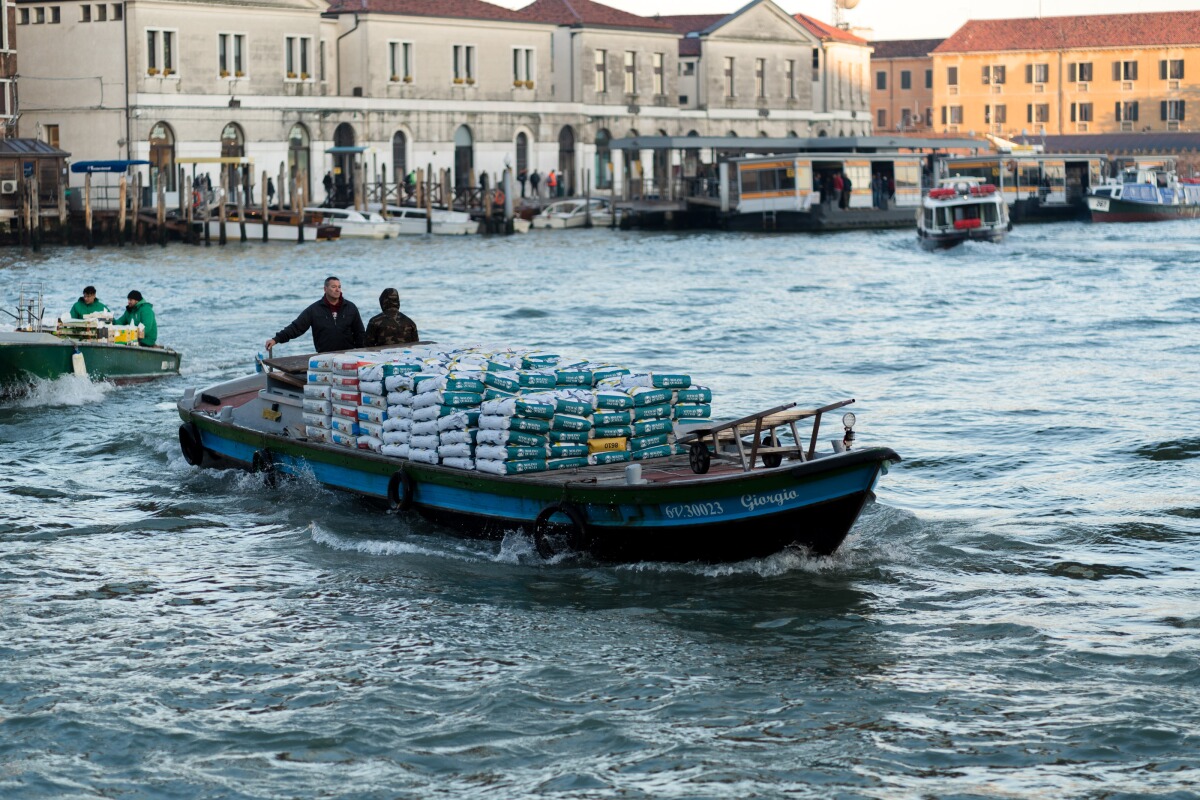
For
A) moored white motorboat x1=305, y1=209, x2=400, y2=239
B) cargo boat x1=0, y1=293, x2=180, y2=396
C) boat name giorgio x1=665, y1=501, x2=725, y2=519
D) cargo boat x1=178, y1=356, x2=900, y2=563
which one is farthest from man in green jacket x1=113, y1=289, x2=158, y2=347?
moored white motorboat x1=305, y1=209, x2=400, y2=239

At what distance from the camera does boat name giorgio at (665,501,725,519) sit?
39.5 ft

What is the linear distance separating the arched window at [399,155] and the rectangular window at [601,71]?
35.7 ft

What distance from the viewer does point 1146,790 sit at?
8867 mm

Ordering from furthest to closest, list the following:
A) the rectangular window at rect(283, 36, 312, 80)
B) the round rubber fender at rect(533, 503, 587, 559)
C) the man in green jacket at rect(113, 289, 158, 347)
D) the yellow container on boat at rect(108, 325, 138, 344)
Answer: the rectangular window at rect(283, 36, 312, 80), the man in green jacket at rect(113, 289, 158, 347), the yellow container on boat at rect(108, 325, 138, 344), the round rubber fender at rect(533, 503, 587, 559)

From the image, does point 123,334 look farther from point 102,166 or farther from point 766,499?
point 102,166

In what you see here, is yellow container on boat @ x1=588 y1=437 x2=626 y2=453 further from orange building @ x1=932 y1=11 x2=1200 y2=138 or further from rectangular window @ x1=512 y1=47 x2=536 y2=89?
orange building @ x1=932 y1=11 x2=1200 y2=138

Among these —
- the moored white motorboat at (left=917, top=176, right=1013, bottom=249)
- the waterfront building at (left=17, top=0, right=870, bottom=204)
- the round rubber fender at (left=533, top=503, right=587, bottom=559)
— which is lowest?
the round rubber fender at (left=533, top=503, right=587, bottom=559)

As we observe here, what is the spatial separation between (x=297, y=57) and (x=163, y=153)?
683 centimetres

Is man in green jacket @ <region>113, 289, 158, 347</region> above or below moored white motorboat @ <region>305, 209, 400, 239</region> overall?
below

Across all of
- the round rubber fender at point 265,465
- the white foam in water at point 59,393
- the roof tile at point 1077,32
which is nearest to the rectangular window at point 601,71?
the roof tile at point 1077,32

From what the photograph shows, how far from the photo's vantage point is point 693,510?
1209 cm

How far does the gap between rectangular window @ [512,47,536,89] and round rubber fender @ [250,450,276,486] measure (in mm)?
59433

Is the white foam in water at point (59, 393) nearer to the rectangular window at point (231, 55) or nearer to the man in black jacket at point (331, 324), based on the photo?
the man in black jacket at point (331, 324)

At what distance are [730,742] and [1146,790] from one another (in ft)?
6.82
